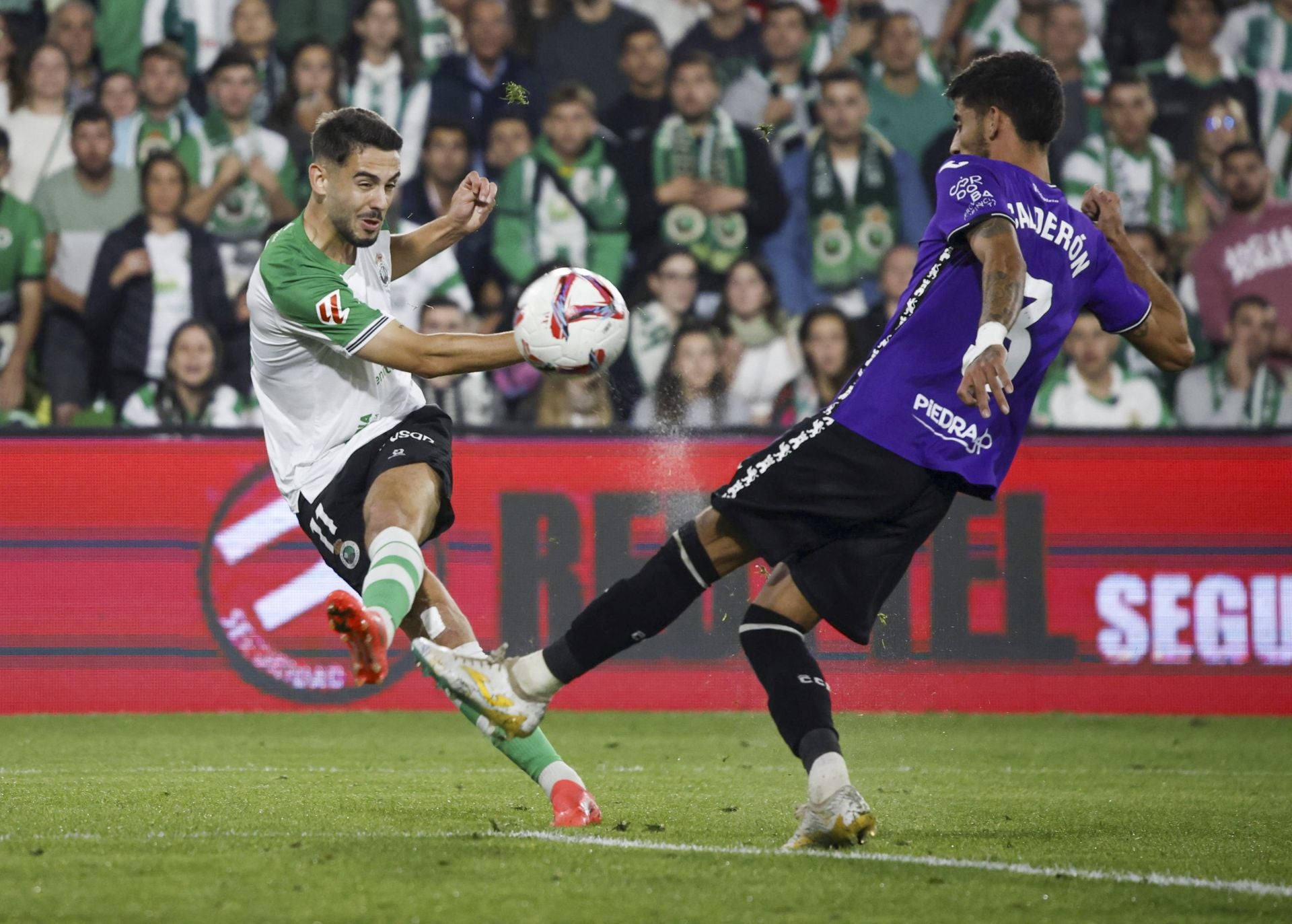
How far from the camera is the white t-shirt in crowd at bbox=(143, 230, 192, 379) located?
936cm

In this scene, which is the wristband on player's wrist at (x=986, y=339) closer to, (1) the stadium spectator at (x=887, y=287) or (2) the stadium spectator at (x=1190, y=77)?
(1) the stadium spectator at (x=887, y=287)

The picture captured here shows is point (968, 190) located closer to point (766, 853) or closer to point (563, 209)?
point (766, 853)

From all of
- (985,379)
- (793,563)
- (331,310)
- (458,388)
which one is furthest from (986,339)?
(458,388)

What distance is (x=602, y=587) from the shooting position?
8539 millimetres

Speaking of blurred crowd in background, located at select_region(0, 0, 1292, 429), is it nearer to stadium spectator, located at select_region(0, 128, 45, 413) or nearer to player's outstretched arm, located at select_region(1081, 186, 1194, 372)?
stadium spectator, located at select_region(0, 128, 45, 413)

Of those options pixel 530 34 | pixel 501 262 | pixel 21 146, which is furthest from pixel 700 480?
pixel 21 146

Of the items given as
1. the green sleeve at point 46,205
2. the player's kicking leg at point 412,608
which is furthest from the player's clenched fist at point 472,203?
the green sleeve at point 46,205

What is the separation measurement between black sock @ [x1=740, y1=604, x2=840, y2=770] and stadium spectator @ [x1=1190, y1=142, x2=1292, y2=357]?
6.42 m

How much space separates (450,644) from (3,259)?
5.87 m

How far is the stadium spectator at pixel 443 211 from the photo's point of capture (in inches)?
375

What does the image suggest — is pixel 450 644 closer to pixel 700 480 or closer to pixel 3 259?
pixel 700 480

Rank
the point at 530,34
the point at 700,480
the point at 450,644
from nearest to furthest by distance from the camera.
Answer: the point at 450,644 < the point at 700,480 < the point at 530,34

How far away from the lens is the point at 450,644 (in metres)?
4.84

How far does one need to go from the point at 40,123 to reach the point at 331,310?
5921mm
